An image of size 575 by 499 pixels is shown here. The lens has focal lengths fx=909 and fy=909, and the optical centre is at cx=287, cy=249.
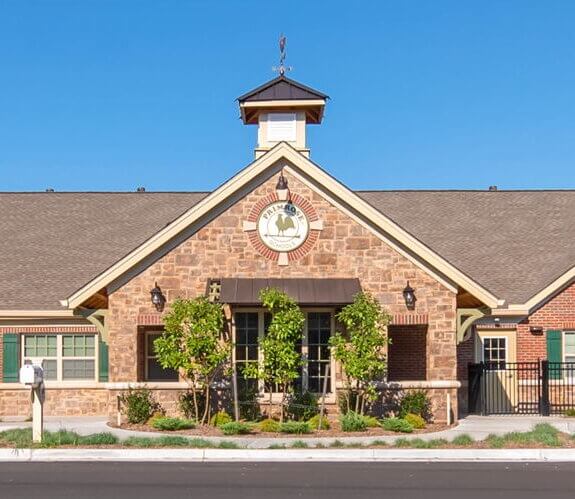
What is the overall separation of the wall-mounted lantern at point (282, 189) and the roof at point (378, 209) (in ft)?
17.8

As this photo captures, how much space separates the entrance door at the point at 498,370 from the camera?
24.4m

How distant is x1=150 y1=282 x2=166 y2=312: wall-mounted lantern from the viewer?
20641 millimetres

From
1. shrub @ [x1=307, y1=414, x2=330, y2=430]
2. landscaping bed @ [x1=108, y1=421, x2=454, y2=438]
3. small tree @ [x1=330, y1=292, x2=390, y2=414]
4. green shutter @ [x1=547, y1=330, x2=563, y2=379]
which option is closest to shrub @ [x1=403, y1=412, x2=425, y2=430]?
landscaping bed @ [x1=108, y1=421, x2=454, y2=438]

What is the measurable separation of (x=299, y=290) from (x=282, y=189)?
2386 millimetres

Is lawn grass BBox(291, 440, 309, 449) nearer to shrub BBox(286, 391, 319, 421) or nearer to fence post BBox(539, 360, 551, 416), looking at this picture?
shrub BBox(286, 391, 319, 421)

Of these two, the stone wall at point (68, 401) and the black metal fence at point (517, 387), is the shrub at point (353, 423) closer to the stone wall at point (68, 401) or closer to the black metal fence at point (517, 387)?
the black metal fence at point (517, 387)

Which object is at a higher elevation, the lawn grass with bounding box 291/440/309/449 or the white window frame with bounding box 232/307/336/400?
the white window frame with bounding box 232/307/336/400

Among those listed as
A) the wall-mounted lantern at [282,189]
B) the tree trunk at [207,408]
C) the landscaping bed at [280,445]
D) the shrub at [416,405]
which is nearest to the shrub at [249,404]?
the tree trunk at [207,408]

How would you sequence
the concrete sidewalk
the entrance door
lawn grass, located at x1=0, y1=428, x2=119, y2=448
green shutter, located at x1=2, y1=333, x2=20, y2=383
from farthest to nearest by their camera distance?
the entrance door < green shutter, located at x1=2, y1=333, x2=20, y2=383 < the concrete sidewalk < lawn grass, located at x1=0, y1=428, x2=119, y2=448

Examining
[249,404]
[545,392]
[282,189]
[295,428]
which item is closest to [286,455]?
[295,428]

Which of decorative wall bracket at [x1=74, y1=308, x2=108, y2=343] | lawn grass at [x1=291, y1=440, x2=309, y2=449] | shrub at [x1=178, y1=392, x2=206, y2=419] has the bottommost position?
lawn grass at [x1=291, y1=440, x2=309, y2=449]

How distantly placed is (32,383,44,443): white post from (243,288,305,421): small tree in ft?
14.9

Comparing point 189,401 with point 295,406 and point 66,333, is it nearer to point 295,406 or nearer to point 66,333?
point 295,406

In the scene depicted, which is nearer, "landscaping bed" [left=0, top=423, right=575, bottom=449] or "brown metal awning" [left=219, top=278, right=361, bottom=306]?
"landscaping bed" [left=0, top=423, right=575, bottom=449]
